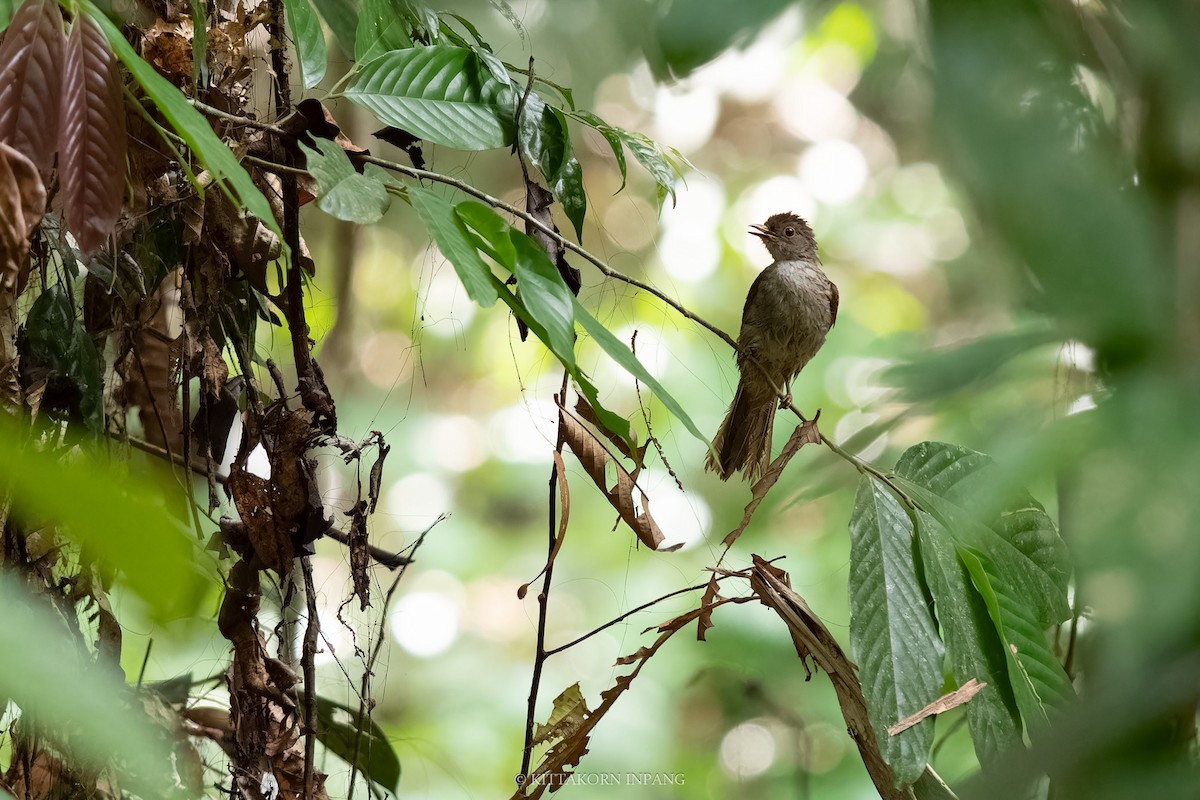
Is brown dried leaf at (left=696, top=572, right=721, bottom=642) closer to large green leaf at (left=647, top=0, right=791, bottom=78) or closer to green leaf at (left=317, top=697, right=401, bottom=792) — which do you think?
green leaf at (left=317, top=697, right=401, bottom=792)

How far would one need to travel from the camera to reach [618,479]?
1405 millimetres

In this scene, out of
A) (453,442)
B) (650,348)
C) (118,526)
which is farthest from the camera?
(453,442)

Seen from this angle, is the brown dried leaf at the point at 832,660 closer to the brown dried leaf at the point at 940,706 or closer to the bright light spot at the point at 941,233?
the brown dried leaf at the point at 940,706

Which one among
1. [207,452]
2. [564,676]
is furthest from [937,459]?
[564,676]

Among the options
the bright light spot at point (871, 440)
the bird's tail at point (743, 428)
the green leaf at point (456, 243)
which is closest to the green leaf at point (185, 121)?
the green leaf at point (456, 243)

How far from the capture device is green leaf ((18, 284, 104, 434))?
4.52ft

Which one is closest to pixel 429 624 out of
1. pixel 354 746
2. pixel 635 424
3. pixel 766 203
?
pixel 635 424

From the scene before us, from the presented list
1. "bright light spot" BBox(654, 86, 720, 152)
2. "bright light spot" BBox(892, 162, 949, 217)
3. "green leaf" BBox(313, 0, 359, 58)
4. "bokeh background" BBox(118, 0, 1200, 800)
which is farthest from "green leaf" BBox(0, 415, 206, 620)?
"bright light spot" BBox(892, 162, 949, 217)

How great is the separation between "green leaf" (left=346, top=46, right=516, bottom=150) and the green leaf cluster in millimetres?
695

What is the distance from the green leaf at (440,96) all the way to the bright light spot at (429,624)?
3.11 meters

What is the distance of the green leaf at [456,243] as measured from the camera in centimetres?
92

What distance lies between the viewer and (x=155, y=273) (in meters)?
1.55

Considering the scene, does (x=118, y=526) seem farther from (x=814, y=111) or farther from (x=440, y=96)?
(x=814, y=111)

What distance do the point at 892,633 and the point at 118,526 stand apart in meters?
1.09
